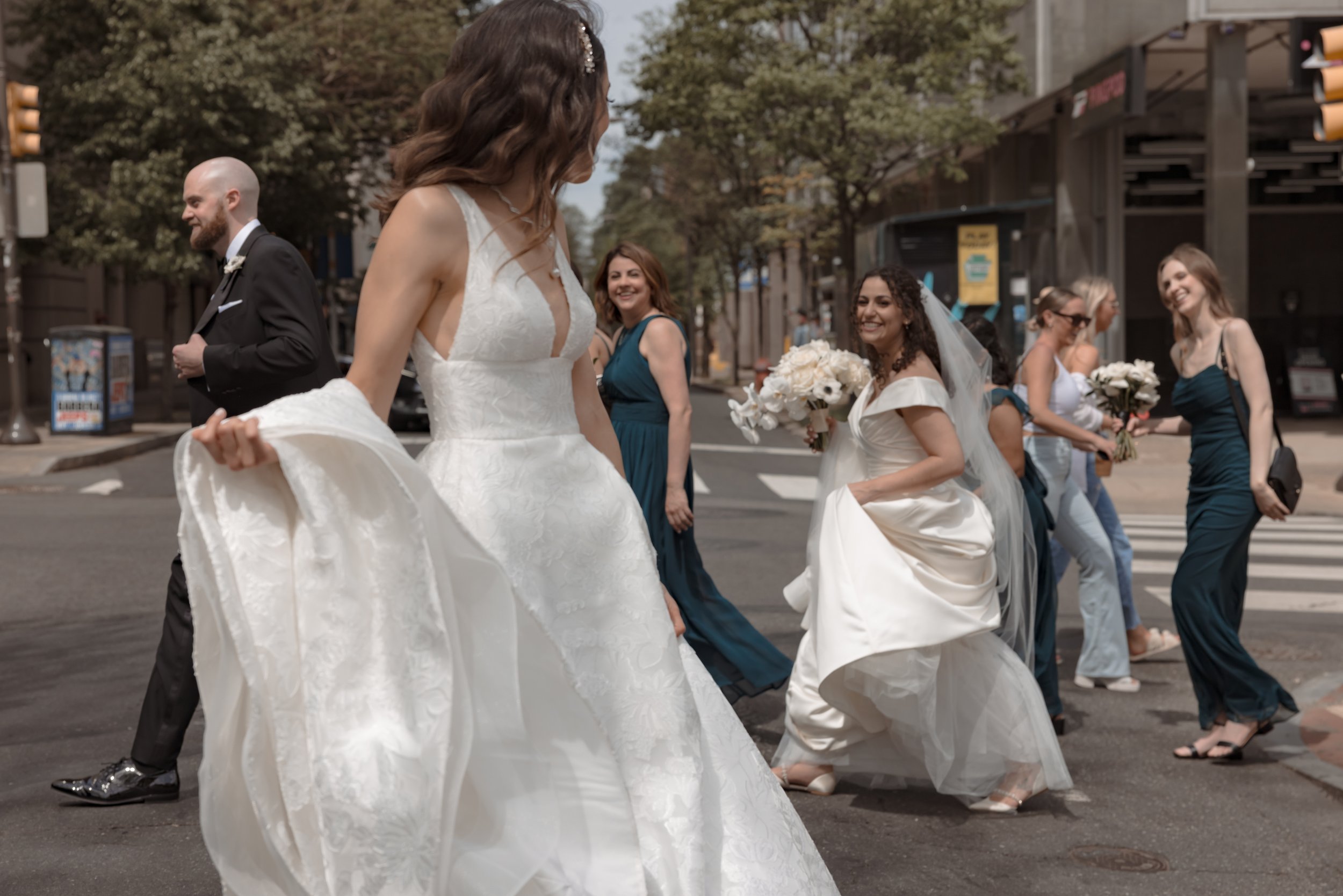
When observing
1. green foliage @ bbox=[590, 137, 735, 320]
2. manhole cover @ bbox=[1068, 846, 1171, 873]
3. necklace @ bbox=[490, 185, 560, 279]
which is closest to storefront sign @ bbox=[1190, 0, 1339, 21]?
manhole cover @ bbox=[1068, 846, 1171, 873]

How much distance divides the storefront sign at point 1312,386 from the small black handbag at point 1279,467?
21571 millimetres

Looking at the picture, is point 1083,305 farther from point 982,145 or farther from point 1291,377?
point 982,145

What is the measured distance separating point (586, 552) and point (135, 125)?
919 inches

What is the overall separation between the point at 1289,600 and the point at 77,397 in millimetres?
17089

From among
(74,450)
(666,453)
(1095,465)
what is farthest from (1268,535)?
(74,450)

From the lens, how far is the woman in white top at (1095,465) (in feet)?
25.3

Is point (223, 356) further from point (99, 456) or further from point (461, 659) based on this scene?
point (99, 456)

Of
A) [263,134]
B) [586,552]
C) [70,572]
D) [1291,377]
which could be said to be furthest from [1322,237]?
[586,552]

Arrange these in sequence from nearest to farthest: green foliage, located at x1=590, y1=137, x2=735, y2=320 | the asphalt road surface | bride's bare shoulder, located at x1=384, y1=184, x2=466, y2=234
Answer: bride's bare shoulder, located at x1=384, y1=184, x2=466, y2=234
the asphalt road surface
green foliage, located at x1=590, y1=137, x2=735, y2=320

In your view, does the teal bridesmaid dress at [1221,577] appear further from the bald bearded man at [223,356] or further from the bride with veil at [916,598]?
the bald bearded man at [223,356]

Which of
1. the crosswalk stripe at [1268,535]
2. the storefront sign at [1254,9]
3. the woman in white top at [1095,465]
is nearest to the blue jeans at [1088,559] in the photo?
the woman in white top at [1095,465]

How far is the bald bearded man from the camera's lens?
4859 mm

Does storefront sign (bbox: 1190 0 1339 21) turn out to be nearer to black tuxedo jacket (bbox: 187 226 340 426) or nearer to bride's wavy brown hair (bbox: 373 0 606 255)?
black tuxedo jacket (bbox: 187 226 340 426)

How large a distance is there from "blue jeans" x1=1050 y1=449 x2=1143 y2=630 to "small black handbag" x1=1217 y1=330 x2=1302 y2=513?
5.61ft
